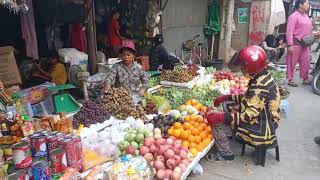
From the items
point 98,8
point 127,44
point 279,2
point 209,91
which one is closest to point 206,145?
point 127,44

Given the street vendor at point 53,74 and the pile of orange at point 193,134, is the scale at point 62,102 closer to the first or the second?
the street vendor at point 53,74

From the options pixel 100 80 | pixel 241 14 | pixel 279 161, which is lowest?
pixel 279 161

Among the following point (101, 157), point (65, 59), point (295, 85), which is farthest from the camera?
point (295, 85)

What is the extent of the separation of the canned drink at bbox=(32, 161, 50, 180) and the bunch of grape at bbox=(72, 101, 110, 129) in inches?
62.1

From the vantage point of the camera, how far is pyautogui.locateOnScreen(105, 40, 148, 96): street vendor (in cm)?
493

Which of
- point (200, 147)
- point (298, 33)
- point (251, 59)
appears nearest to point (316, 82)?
point (298, 33)

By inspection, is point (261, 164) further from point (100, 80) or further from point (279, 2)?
point (279, 2)

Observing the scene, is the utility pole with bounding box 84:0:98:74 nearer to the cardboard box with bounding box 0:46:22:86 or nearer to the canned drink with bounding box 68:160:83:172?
the cardboard box with bounding box 0:46:22:86

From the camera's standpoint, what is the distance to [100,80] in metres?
6.36

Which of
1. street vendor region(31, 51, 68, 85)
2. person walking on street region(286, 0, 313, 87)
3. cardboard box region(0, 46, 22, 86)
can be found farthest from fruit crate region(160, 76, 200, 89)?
person walking on street region(286, 0, 313, 87)

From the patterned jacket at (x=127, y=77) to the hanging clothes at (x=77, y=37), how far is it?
2715 millimetres

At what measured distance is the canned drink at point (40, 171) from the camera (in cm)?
262

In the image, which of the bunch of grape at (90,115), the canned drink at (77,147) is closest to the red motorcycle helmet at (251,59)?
the bunch of grape at (90,115)

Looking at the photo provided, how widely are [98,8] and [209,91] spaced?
13.4 feet
